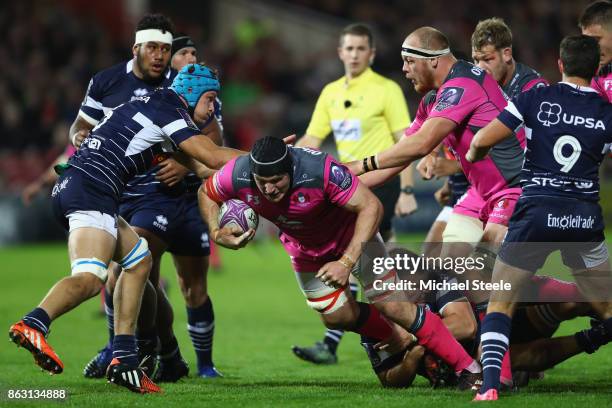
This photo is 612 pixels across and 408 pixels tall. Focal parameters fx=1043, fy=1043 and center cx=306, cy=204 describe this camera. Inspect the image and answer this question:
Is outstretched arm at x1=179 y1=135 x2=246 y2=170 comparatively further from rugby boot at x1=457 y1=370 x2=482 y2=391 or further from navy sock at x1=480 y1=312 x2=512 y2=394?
rugby boot at x1=457 y1=370 x2=482 y2=391

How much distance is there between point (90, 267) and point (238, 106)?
705 inches

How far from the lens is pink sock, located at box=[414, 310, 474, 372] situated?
735 cm

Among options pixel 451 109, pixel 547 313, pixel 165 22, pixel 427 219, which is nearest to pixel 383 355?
pixel 547 313

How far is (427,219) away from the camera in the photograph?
2230 cm

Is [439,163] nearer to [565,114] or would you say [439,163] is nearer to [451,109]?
[451,109]

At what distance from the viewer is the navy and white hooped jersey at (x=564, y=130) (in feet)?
22.1

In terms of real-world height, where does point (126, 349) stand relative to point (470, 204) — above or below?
below

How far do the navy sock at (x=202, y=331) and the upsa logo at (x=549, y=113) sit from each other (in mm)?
3474

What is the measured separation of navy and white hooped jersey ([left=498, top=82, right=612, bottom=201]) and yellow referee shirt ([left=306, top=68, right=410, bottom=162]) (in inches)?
139

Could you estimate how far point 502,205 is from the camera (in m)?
8.05

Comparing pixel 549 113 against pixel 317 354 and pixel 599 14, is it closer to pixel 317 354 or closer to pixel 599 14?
pixel 599 14

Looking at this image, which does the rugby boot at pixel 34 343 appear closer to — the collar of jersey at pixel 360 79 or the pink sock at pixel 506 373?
the pink sock at pixel 506 373

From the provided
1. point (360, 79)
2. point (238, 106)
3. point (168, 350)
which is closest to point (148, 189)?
point (168, 350)

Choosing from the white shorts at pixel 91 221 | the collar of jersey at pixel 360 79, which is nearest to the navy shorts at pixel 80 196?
the white shorts at pixel 91 221
